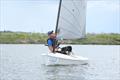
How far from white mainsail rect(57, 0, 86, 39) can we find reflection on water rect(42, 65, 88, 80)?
2.26 m

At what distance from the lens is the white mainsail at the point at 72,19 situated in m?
32.6

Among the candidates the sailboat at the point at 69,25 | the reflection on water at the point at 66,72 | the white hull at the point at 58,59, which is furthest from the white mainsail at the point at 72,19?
the reflection on water at the point at 66,72

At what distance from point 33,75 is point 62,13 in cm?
702

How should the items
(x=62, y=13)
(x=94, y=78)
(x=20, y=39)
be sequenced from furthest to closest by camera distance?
1. (x=20, y=39)
2. (x=62, y=13)
3. (x=94, y=78)

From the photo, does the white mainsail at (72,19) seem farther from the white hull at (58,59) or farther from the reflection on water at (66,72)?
the reflection on water at (66,72)

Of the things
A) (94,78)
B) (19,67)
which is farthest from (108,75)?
(19,67)

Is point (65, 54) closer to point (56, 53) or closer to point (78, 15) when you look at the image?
point (56, 53)

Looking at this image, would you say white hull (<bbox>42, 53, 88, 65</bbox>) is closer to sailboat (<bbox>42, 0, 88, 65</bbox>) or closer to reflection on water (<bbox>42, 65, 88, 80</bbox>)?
sailboat (<bbox>42, 0, 88, 65</bbox>)

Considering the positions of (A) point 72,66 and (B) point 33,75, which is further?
(A) point 72,66

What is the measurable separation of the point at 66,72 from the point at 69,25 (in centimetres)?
604

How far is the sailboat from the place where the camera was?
31.0 meters

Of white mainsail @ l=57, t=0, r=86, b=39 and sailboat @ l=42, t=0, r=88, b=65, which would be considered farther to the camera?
white mainsail @ l=57, t=0, r=86, b=39

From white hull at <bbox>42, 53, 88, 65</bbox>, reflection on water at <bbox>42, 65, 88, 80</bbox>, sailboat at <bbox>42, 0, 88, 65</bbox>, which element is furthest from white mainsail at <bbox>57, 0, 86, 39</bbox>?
reflection on water at <bbox>42, 65, 88, 80</bbox>

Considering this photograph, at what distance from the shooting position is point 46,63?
102 ft
